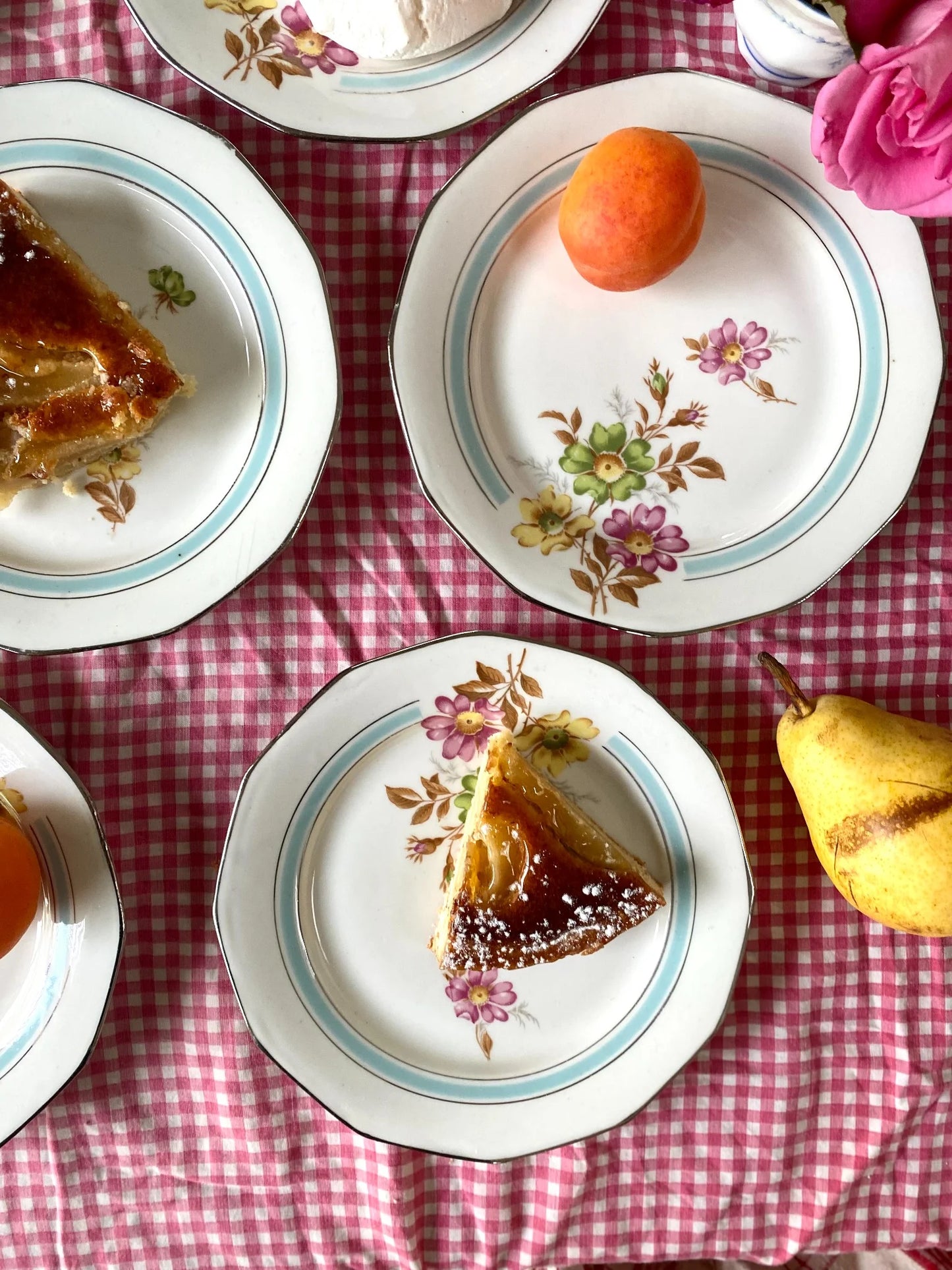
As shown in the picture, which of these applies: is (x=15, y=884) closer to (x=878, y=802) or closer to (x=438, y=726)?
(x=438, y=726)

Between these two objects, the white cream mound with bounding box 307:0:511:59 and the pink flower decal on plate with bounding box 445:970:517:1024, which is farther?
the pink flower decal on plate with bounding box 445:970:517:1024

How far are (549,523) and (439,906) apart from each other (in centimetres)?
61

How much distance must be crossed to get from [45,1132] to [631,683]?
1152 mm

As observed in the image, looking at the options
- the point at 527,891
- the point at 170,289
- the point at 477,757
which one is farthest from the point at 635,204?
the point at 527,891

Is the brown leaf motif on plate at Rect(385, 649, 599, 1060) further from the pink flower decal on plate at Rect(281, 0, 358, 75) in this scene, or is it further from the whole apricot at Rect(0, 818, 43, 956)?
the pink flower decal on plate at Rect(281, 0, 358, 75)

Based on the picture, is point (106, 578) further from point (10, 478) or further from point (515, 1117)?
point (515, 1117)

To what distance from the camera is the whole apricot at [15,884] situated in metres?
1.31

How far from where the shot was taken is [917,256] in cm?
132

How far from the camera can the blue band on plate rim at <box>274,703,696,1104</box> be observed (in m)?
1.40

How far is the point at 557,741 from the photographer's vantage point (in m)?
1.41

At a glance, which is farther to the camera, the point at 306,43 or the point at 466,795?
the point at 466,795

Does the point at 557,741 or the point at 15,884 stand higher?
the point at 557,741

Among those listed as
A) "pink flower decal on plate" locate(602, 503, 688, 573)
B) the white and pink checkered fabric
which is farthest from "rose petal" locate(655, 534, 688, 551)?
the white and pink checkered fabric

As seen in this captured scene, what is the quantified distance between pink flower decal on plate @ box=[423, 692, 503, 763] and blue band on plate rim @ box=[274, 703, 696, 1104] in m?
0.03
